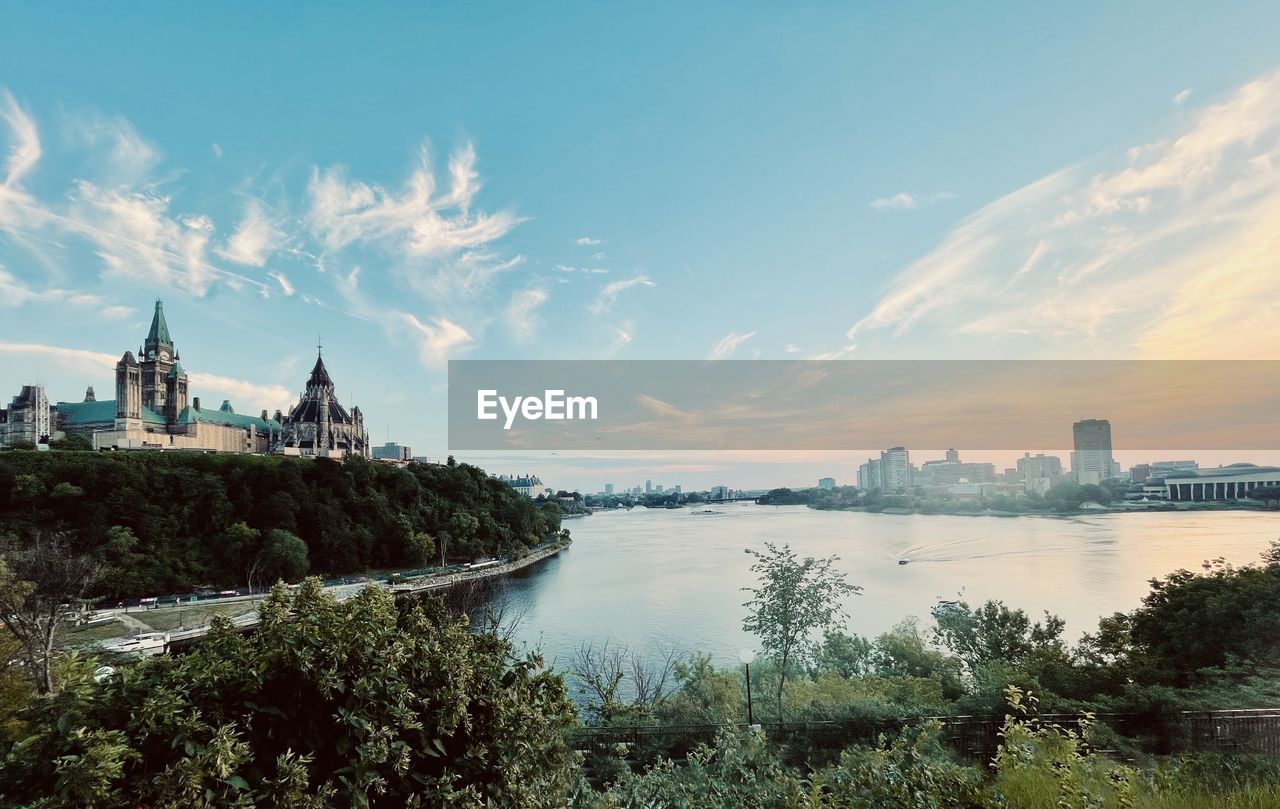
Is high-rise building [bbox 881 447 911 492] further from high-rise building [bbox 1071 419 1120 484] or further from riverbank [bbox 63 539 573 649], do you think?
riverbank [bbox 63 539 573 649]

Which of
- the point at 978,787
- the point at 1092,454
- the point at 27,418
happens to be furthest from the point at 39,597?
the point at 1092,454

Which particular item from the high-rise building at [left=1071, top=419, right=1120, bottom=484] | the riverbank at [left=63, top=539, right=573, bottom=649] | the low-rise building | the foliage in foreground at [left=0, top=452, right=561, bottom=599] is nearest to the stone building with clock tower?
the foliage in foreground at [left=0, top=452, right=561, bottom=599]

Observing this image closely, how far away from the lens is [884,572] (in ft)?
61.7

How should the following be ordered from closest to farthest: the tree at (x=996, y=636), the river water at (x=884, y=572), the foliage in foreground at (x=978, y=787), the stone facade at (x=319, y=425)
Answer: the foliage in foreground at (x=978, y=787) → the tree at (x=996, y=636) → the river water at (x=884, y=572) → the stone facade at (x=319, y=425)

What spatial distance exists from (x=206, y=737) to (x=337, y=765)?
28 cm

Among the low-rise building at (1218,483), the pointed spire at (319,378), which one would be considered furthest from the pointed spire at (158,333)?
the low-rise building at (1218,483)

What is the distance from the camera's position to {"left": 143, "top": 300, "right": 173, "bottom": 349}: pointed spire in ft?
105

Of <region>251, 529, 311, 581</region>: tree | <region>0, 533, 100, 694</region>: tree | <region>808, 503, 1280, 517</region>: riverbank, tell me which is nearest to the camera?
<region>0, 533, 100, 694</region>: tree

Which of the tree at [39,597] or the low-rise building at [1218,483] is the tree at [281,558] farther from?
the low-rise building at [1218,483]

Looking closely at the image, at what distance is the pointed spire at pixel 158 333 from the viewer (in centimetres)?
3216

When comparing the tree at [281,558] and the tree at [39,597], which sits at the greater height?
the tree at [39,597]

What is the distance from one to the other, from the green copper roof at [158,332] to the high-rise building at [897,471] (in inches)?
1809

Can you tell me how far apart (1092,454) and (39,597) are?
36.3 meters

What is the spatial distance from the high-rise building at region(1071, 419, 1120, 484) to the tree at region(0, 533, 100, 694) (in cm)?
2798
